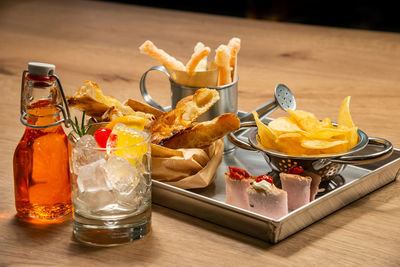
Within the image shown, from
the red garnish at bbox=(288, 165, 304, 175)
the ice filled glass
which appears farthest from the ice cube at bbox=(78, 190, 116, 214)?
the red garnish at bbox=(288, 165, 304, 175)

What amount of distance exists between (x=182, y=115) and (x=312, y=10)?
3117mm

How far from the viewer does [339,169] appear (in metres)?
1.09

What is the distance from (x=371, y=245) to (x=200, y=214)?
0.28 meters

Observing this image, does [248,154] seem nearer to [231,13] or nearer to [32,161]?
[32,161]

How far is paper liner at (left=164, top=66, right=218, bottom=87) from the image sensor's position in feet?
4.14

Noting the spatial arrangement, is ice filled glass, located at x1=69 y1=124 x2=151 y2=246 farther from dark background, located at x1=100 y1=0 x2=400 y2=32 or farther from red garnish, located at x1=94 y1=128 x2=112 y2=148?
dark background, located at x1=100 y1=0 x2=400 y2=32

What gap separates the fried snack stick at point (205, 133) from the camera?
109 cm

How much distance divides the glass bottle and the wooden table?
34 mm

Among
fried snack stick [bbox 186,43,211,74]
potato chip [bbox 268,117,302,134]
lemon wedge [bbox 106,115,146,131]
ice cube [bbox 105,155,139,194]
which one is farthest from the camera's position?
fried snack stick [bbox 186,43,211,74]

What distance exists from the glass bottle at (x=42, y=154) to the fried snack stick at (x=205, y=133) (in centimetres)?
23

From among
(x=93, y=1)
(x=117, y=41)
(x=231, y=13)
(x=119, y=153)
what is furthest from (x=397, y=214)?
(x=231, y=13)

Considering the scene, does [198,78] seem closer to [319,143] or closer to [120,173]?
[319,143]

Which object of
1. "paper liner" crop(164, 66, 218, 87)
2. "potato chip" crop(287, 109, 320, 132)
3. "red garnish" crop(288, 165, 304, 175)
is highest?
"paper liner" crop(164, 66, 218, 87)

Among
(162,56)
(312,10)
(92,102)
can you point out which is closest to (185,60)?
(162,56)
